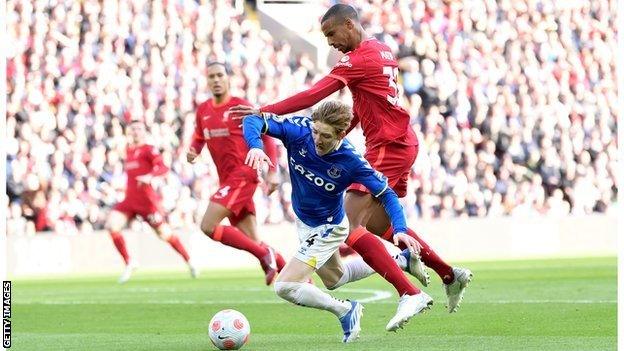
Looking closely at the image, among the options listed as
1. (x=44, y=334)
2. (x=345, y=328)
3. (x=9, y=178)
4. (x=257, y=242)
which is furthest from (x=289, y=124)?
(x=9, y=178)

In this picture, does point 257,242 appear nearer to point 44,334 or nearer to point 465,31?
point 44,334

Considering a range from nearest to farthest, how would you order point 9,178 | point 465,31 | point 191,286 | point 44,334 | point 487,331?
point 487,331
point 44,334
point 191,286
point 9,178
point 465,31

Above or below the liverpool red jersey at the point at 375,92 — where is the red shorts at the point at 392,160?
below

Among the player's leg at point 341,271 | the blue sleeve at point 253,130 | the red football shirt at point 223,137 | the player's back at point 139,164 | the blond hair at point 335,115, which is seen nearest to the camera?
the blond hair at point 335,115

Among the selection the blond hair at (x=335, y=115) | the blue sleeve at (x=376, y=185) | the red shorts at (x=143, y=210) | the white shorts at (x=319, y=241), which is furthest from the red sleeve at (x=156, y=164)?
the blond hair at (x=335, y=115)

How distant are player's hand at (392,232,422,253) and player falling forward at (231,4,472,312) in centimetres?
91

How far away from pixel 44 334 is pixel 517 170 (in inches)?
698

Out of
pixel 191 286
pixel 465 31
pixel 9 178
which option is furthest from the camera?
pixel 465 31

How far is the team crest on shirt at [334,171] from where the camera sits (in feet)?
28.1

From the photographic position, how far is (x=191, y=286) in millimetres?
16359

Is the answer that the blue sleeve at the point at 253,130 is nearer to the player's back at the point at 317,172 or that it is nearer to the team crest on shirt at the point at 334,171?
the player's back at the point at 317,172

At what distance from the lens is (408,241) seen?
7.95 meters

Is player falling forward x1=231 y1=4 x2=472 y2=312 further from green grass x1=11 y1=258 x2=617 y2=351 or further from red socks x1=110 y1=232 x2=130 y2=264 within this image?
red socks x1=110 y1=232 x2=130 y2=264

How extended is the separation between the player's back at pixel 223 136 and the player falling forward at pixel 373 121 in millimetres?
4098
